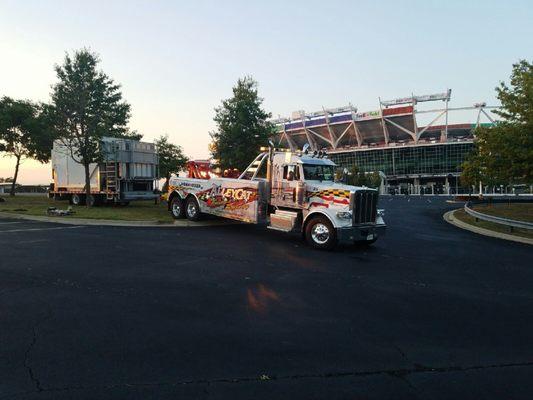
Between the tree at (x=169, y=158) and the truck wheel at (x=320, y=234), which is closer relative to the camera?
the truck wheel at (x=320, y=234)

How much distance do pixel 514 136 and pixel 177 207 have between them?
1636 centimetres

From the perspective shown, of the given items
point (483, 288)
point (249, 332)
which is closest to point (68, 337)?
point (249, 332)

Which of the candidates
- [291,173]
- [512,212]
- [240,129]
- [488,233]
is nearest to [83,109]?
[240,129]

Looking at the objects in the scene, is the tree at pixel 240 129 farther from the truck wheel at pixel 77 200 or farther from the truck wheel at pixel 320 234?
the truck wheel at pixel 320 234

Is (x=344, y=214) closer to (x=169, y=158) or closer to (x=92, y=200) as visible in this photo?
(x=92, y=200)

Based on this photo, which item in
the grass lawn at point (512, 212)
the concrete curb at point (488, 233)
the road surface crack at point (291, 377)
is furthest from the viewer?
the grass lawn at point (512, 212)

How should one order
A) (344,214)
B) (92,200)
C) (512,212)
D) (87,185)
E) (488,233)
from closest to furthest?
(344,214)
(488,233)
(87,185)
(92,200)
(512,212)

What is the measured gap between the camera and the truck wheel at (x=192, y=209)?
59.2 ft

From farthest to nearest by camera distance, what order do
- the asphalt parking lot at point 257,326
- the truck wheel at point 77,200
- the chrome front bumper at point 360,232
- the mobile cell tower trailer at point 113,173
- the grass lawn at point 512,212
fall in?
the truck wheel at point 77,200 → the grass lawn at point 512,212 → the mobile cell tower trailer at point 113,173 → the chrome front bumper at point 360,232 → the asphalt parking lot at point 257,326

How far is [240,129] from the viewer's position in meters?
29.9

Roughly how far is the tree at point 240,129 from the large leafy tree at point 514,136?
14.7m

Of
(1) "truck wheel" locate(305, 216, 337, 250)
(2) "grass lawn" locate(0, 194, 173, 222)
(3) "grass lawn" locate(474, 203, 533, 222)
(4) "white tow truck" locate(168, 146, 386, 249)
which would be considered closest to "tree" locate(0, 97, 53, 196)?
(2) "grass lawn" locate(0, 194, 173, 222)

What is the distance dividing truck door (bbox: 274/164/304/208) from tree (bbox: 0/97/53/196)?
30.5 meters

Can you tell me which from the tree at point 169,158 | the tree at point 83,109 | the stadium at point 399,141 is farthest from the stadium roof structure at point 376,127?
the tree at point 83,109
